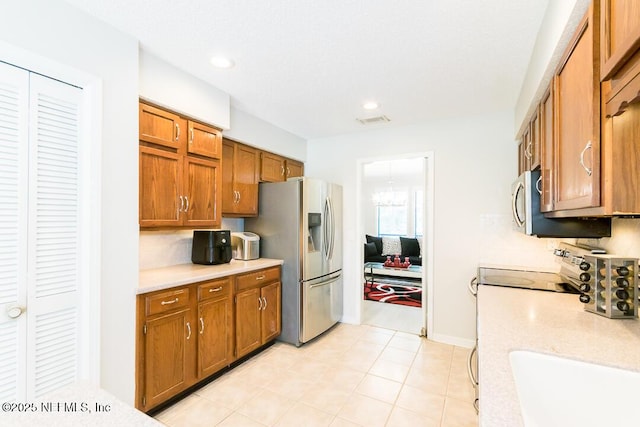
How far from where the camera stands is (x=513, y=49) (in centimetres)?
197

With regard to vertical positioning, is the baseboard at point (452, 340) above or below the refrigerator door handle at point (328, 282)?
below

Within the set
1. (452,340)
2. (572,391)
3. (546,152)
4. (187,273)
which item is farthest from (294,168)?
(572,391)

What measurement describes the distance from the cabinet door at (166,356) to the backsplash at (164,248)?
69 cm

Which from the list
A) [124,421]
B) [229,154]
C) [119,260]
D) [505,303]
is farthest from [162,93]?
[505,303]

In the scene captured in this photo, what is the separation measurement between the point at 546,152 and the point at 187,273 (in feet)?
8.15

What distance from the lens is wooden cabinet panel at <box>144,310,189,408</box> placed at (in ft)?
6.45

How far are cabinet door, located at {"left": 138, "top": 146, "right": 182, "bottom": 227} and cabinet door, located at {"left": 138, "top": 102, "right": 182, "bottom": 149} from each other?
0.08m

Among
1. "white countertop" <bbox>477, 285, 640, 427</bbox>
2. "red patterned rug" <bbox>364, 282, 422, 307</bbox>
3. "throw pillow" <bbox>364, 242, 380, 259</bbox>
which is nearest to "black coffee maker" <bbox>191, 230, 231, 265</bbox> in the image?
"white countertop" <bbox>477, 285, 640, 427</bbox>

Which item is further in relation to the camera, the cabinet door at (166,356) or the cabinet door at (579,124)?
the cabinet door at (166,356)

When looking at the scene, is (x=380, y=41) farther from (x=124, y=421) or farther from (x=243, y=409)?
(x=243, y=409)

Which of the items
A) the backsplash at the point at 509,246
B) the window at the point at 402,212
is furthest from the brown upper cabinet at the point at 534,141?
the window at the point at 402,212

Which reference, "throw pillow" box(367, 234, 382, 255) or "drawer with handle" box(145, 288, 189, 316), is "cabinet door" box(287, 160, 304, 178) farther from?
"throw pillow" box(367, 234, 382, 255)

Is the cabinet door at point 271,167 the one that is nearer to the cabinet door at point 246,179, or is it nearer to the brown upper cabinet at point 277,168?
the brown upper cabinet at point 277,168

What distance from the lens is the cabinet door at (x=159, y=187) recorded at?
211cm
